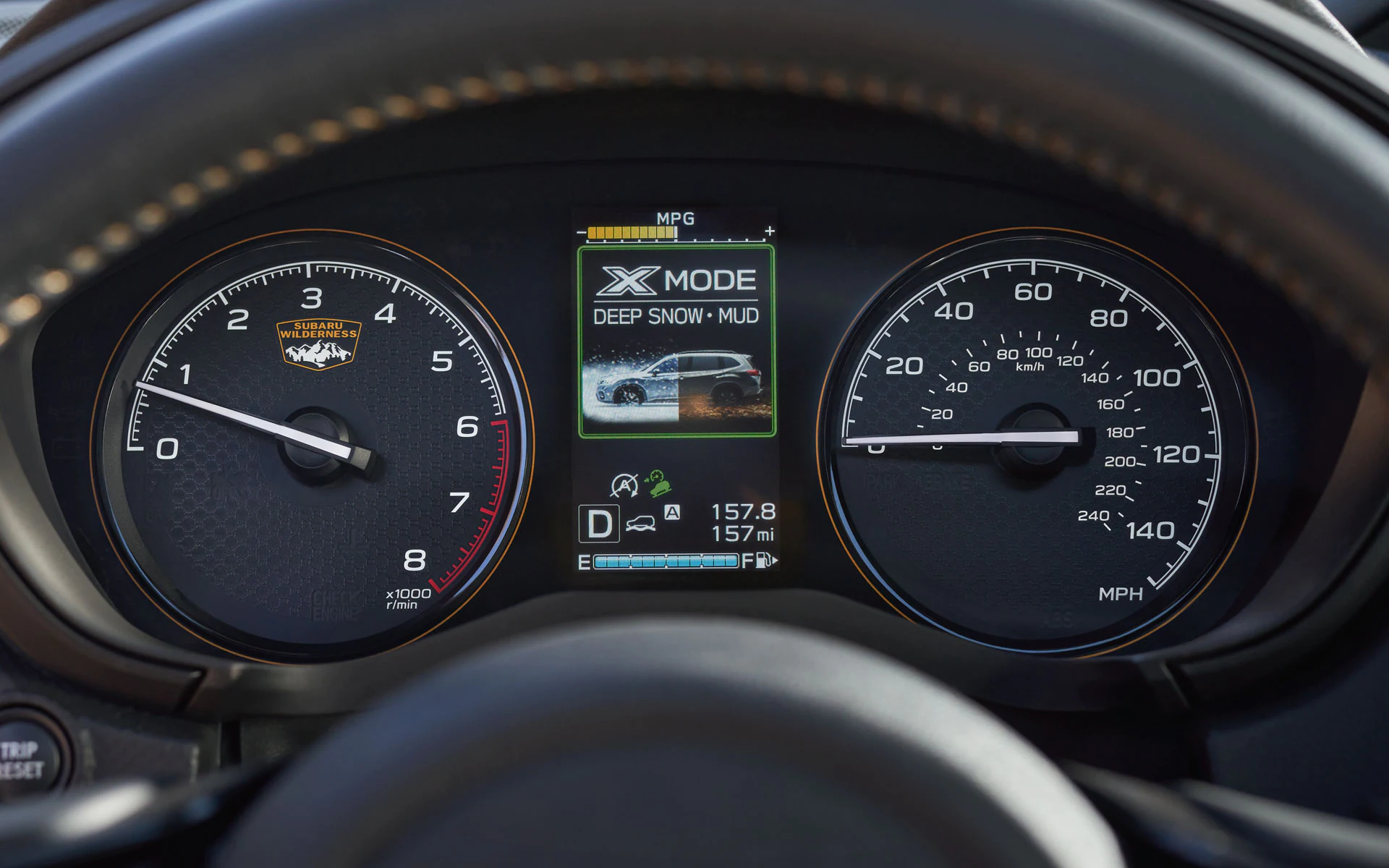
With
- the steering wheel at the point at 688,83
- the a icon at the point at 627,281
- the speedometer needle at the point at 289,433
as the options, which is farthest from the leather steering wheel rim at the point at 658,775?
the a icon at the point at 627,281

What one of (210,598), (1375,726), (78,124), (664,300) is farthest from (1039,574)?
(78,124)

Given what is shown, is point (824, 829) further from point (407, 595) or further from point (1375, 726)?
point (407, 595)

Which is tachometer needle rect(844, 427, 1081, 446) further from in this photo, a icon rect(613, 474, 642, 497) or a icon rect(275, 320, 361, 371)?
a icon rect(275, 320, 361, 371)

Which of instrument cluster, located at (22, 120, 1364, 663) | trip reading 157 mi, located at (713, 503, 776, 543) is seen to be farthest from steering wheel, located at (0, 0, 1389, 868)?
trip reading 157 mi, located at (713, 503, 776, 543)

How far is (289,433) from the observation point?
5.68 feet

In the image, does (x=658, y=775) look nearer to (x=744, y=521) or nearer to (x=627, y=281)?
(x=744, y=521)

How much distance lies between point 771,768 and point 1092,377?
1.19m

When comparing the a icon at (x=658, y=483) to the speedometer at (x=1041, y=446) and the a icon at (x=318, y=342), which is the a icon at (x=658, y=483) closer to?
the speedometer at (x=1041, y=446)

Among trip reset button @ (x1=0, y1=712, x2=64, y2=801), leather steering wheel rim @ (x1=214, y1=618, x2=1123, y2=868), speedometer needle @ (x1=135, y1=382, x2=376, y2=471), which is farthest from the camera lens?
speedometer needle @ (x1=135, y1=382, x2=376, y2=471)

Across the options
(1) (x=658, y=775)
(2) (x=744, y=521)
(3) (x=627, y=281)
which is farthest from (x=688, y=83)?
(2) (x=744, y=521)

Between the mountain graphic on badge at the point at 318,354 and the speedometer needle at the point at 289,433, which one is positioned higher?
the mountain graphic on badge at the point at 318,354

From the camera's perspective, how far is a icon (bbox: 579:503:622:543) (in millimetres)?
1794

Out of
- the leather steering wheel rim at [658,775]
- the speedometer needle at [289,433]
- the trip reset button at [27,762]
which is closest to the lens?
the leather steering wheel rim at [658,775]

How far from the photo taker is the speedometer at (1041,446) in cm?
176
